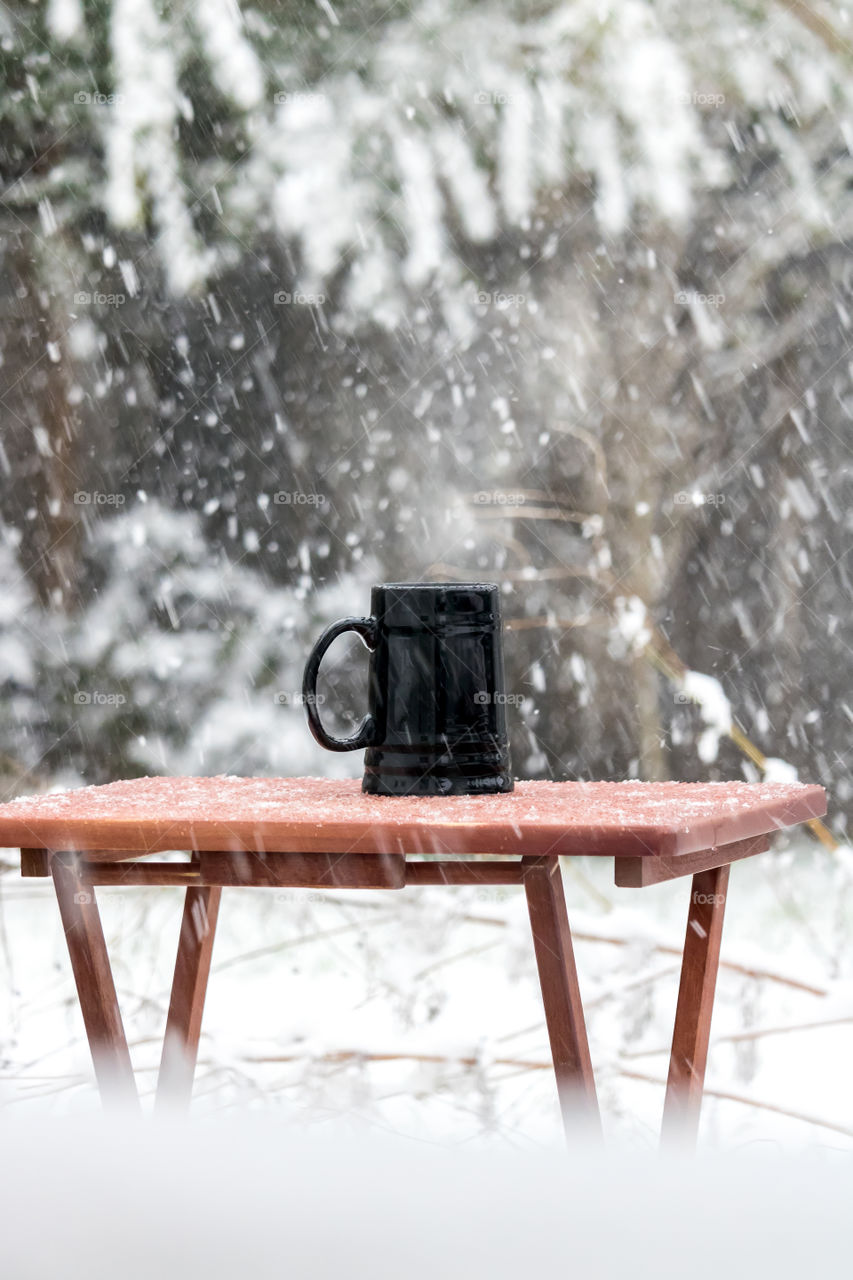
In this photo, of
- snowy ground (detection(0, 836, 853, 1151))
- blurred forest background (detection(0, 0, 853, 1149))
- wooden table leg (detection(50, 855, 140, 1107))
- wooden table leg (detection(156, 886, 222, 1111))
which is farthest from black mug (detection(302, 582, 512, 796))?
blurred forest background (detection(0, 0, 853, 1149))

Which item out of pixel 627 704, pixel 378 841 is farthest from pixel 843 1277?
pixel 627 704

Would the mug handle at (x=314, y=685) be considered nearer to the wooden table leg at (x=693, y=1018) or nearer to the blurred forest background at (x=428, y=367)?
the wooden table leg at (x=693, y=1018)

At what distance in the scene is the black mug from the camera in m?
1.18

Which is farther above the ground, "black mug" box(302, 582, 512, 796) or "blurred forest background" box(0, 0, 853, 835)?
"blurred forest background" box(0, 0, 853, 835)

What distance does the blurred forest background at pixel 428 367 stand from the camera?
2541 millimetres

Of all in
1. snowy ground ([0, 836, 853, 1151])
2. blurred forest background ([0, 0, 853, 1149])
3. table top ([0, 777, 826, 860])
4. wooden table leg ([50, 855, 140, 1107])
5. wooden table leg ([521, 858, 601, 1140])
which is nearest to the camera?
table top ([0, 777, 826, 860])

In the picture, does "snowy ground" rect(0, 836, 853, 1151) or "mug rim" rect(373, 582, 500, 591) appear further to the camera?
"snowy ground" rect(0, 836, 853, 1151)

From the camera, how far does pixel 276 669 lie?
259 centimetres

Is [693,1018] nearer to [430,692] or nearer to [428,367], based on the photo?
[430,692]

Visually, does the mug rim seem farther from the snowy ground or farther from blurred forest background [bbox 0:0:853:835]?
blurred forest background [bbox 0:0:853:835]

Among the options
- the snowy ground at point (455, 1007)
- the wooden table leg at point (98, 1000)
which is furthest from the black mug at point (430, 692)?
the snowy ground at point (455, 1007)

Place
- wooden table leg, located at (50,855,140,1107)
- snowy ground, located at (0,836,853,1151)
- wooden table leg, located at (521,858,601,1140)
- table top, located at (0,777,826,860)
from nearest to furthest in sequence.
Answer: table top, located at (0,777,826,860)
wooden table leg, located at (521,858,601,1140)
wooden table leg, located at (50,855,140,1107)
snowy ground, located at (0,836,853,1151)

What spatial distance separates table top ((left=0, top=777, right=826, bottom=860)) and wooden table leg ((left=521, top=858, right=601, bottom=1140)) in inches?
3.6

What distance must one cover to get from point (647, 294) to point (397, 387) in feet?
1.56
